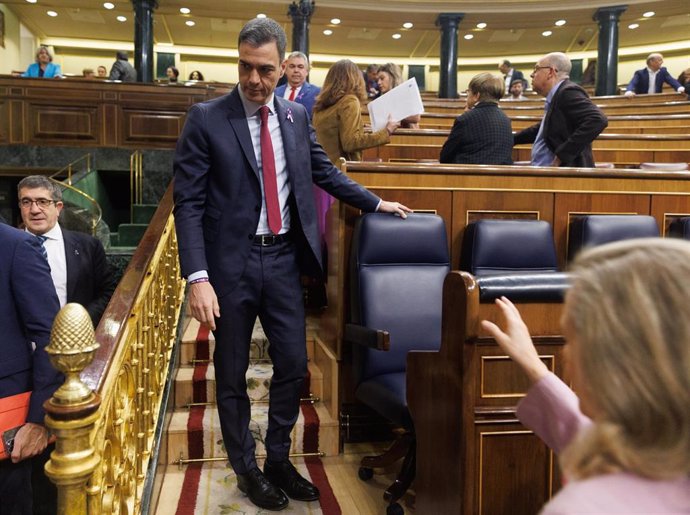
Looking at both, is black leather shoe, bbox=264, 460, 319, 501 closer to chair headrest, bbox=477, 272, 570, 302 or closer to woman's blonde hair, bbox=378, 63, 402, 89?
chair headrest, bbox=477, 272, 570, 302

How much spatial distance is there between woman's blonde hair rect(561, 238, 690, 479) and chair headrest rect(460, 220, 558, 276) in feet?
5.76

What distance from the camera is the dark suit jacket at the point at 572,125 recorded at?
285 cm

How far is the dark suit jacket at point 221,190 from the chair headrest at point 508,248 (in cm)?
76

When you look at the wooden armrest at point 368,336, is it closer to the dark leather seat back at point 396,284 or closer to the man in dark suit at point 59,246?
the dark leather seat back at point 396,284

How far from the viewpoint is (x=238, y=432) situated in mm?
1886

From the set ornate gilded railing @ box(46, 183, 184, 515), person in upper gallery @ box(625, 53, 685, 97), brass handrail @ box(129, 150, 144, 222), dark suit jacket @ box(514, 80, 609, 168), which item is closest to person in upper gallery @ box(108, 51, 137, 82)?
brass handrail @ box(129, 150, 144, 222)

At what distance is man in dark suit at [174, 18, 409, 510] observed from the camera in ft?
5.66

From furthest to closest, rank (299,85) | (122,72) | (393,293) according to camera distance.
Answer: (122,72) → (299,85) → (393,293)

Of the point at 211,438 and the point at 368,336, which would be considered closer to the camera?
the point at 368,336

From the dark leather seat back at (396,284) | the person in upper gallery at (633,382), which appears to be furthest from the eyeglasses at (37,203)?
the person in upper gallery at (633,382)

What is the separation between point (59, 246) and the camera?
8.32 feet

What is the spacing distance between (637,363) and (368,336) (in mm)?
1437

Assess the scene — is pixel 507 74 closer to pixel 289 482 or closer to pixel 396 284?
pixel 396 284

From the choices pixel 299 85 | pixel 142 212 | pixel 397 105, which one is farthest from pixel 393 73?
A: pixel 142 212
